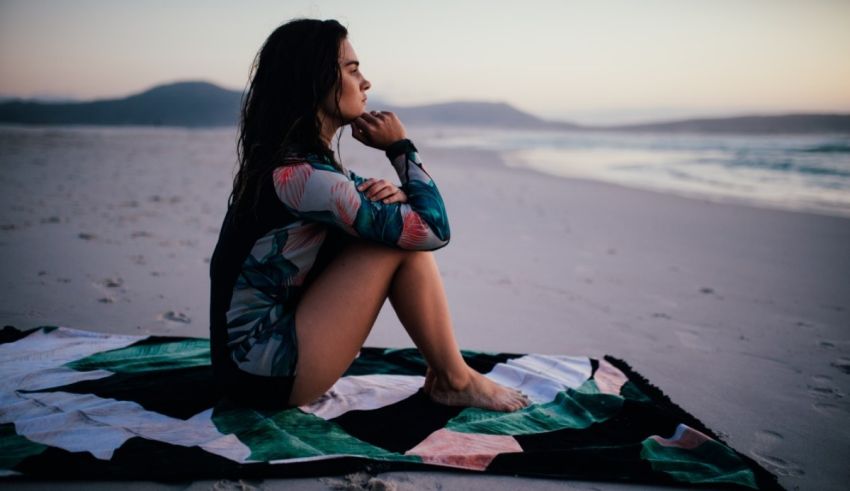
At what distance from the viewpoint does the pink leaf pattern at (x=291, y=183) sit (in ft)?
5.21

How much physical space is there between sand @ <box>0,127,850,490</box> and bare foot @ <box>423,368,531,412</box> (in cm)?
42

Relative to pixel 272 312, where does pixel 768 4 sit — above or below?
above

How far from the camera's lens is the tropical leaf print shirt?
1.59 m

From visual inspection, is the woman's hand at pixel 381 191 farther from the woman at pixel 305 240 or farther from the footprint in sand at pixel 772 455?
the footprint in sand at pixel 772 455

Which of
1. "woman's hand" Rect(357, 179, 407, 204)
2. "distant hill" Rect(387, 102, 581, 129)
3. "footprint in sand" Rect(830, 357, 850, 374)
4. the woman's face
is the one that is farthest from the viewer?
"distant hill" Rect(387, 102, 581, 129)

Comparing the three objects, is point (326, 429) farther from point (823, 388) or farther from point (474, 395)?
point (823, 388)

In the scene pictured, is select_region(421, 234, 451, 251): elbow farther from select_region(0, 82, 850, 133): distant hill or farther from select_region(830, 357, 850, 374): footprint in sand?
select_region(0, 82, 850, 133): distant hill

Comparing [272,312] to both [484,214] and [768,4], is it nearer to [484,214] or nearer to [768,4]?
[484,214]

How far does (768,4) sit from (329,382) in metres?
15.4

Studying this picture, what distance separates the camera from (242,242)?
5.44ft

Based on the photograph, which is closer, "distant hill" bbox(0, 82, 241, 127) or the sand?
the sand

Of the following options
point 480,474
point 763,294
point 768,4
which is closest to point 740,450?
point 480,474

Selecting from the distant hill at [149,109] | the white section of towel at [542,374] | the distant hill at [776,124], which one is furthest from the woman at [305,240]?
the distant hill at [776,124]

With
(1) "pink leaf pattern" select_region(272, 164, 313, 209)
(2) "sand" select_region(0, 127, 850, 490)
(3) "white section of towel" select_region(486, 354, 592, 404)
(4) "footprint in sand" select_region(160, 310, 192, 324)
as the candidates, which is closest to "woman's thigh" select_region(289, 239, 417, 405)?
(1) "pink leaf pattern" select_region(272, 164, 313, 209)
